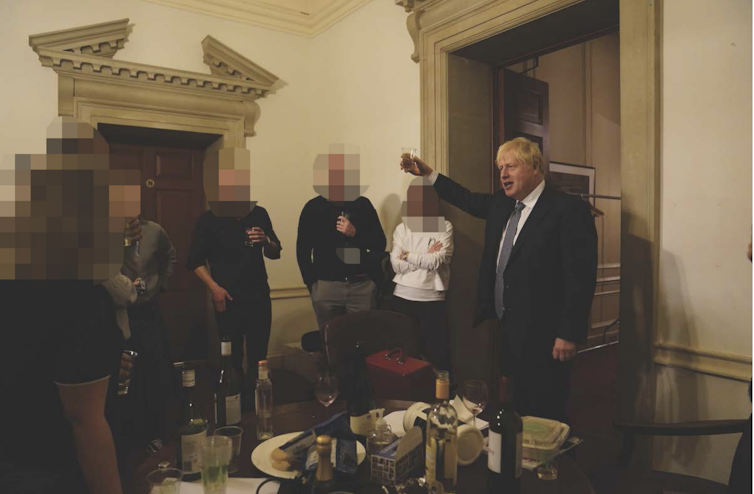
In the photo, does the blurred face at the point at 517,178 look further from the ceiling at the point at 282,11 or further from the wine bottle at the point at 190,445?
the ceiling at the point at 282,11

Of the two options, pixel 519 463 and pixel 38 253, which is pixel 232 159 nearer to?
pixel 38 253

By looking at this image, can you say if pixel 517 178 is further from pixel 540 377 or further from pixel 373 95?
pixel 373 95

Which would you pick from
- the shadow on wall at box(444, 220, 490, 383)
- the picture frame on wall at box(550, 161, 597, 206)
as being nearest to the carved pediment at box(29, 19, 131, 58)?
the shadow on wall at box(444, 220, 490, 383)

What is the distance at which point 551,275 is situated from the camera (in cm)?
221

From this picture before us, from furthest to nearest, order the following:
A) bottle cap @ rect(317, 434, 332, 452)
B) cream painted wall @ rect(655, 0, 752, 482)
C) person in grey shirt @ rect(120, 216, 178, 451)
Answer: person in grey shirt @ rect(120, 216, 178, 451)
cream painted wall @ rect(655, 0, 752, 482)
bottle cap @ rect(317, 434, 332, 452)

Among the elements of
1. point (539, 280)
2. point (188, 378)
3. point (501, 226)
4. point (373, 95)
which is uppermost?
point (373, 95)

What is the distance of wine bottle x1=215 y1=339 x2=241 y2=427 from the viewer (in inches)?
59.9

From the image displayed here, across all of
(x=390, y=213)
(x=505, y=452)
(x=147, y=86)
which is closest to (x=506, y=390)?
(x=505, y=452)

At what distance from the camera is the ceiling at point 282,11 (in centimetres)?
422

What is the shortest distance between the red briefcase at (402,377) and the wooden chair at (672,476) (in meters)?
0.78

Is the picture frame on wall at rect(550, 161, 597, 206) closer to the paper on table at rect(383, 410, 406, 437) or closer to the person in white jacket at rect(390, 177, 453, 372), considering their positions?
the person in white jacket at rect(390, 177, 453, 372)

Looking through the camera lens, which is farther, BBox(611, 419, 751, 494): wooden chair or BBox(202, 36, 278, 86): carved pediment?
BBox(202, 36, 278, 86): carved pediment

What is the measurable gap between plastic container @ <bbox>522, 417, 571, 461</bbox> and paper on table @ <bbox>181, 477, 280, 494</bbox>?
63cm

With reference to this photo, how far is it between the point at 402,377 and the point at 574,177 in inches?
141
